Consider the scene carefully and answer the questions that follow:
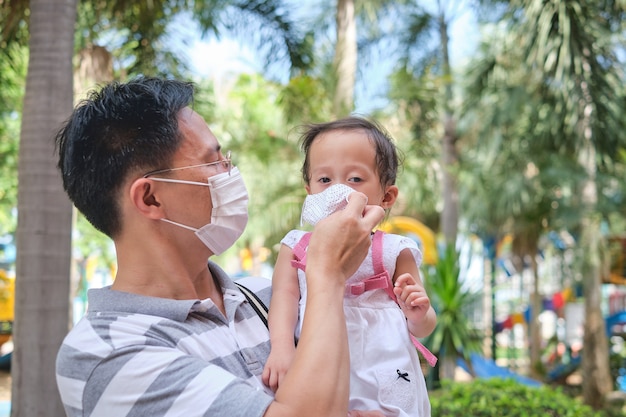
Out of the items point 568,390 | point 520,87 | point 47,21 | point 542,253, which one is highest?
point 520,87

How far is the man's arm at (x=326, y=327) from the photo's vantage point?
4.93 feet

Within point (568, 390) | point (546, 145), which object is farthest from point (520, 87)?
point (568, 390)

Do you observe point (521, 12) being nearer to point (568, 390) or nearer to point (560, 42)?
point (560, 42)

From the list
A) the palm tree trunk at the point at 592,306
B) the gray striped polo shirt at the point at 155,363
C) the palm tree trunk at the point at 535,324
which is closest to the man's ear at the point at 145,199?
the gray striped polo shirt at the point at 155,363

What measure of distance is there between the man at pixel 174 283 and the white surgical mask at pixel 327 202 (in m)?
0.09

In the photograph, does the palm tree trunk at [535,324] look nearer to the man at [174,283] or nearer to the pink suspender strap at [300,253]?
the pink suspender strap at [300,253]

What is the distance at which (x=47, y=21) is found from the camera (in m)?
4.33

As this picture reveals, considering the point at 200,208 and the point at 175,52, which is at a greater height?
the point at 175,52

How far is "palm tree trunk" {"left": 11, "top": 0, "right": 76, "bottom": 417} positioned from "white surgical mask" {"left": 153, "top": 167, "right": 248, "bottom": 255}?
2.34 metres

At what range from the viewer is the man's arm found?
1502mm

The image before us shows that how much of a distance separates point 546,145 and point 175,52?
9759 millimetres

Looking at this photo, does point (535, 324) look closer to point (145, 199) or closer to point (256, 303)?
point (256, 303)

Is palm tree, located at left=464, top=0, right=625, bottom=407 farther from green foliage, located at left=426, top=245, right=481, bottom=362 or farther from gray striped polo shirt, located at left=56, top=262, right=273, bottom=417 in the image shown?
gray striped polo shirt, located at left=56, top=262, right=273, bottom=417

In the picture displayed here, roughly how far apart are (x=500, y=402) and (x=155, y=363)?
17.8ft
